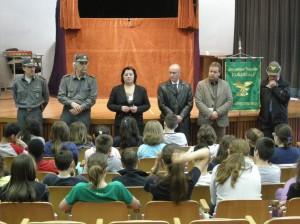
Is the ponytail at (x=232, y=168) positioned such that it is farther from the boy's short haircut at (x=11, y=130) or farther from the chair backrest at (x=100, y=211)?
the boy's short haircut at (x=11, y=130)

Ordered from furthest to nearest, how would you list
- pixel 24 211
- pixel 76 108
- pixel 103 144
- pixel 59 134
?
pixel 76 108 → pixel 59 134 → pixel 103 144 → pixel 24 211

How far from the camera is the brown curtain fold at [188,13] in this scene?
37.9ft

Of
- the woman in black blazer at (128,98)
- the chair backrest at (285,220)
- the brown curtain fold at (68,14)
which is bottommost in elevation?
the chair backrest at (285,220)

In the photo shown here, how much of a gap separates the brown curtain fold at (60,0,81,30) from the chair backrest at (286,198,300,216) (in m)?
8.22

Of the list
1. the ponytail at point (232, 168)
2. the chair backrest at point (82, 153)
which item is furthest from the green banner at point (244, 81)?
the ponytail at point (232, 168)

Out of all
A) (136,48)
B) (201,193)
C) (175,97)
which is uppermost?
(136,48)

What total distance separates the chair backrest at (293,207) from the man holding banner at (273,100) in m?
3.81

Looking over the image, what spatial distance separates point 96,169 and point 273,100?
14.3ft

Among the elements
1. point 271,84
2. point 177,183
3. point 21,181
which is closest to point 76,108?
point 271,84

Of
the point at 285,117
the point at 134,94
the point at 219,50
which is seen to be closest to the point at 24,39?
the point at 219,50

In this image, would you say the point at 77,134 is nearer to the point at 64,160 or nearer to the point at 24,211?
the point at 64,160

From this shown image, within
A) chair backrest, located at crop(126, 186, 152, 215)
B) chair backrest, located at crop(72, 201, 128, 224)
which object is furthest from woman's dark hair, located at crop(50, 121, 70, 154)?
chair backrest, located at crop(72, 201, 128, 224)

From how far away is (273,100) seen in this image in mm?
7738

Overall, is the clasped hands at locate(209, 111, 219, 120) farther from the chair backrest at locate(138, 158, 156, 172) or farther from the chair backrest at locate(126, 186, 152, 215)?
the chair backrest at locate(126, 186, 152, 215)
